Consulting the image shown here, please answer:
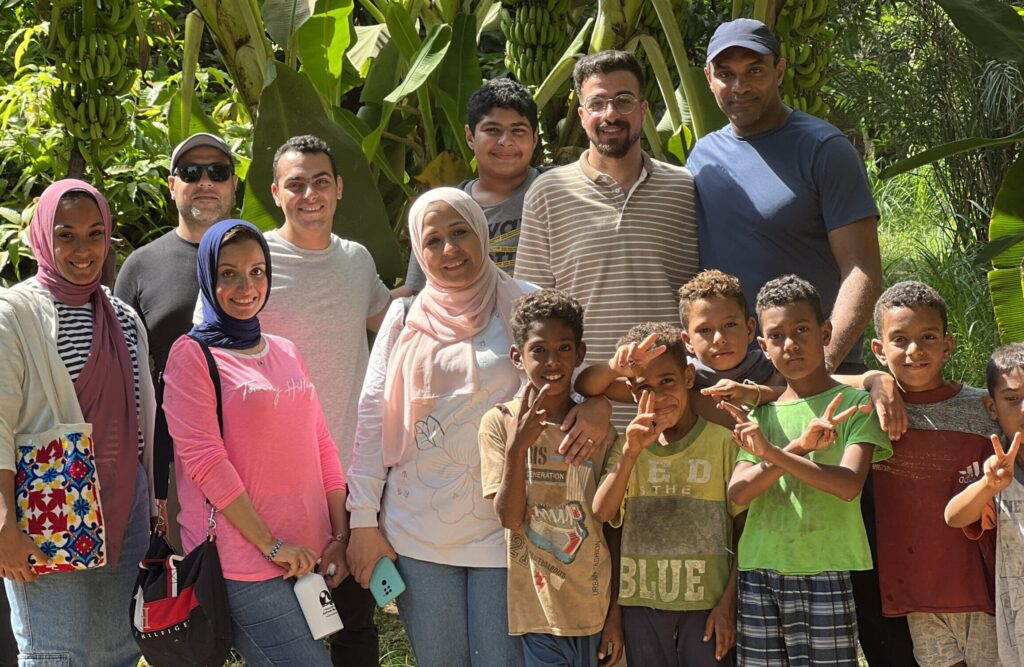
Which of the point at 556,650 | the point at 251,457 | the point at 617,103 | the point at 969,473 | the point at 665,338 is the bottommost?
the point at 556,650

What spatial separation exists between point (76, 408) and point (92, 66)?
7.17ft

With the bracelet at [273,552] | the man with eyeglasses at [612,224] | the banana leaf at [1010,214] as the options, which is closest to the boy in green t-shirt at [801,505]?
the man with eyeglasses at [612,224]

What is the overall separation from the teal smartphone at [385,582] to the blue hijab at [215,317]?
2.07 feet

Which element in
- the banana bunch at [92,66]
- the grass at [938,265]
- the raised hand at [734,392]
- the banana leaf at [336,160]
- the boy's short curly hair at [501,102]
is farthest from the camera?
the grass at [938,265]

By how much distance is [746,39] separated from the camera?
3.18m

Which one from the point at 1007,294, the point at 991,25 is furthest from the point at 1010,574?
the point at 991,25

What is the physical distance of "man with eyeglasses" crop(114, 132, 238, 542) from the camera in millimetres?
3584

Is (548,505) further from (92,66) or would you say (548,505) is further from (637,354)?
(92,66)

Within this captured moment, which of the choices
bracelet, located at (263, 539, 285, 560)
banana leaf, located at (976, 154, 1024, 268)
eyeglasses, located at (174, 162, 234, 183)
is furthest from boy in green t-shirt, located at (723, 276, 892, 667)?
eyeglasses, located at (174, 162, 234, 183)

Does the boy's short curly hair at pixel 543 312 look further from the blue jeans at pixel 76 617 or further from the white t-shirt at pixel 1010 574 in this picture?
the blue jeans at pixel 76 617

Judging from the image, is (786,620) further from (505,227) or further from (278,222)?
(278,222)

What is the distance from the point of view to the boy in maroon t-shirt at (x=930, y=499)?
2703 mm

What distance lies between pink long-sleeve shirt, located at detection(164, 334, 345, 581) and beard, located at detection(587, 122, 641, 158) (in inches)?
41.0

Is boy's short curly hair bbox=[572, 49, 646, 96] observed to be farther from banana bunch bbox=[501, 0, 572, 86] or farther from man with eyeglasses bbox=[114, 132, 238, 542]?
banana bunch bbox=[501, 0, 572, 86]
